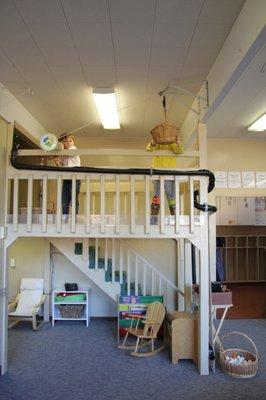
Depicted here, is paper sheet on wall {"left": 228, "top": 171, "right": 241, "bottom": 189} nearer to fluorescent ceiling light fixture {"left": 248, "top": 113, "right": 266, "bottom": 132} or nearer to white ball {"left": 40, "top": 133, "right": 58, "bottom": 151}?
fluorescent ceiling light fixture {"left": 248, "top": 113, "right": 266, "bottom": 132}

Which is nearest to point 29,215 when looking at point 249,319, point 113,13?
point 113,13

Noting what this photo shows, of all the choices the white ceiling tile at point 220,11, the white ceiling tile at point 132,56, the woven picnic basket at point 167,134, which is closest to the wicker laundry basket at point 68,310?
the woven picnic basket at point 167,134

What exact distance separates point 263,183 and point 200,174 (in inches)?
113

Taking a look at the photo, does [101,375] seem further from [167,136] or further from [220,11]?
[220,11]

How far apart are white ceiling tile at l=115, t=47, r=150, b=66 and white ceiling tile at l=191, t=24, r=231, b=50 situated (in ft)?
1.63

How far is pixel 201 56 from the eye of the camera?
3379 millimetres

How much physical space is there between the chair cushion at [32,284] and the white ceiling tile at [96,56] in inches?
146

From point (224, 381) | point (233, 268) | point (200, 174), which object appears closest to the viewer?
point (224, 381)

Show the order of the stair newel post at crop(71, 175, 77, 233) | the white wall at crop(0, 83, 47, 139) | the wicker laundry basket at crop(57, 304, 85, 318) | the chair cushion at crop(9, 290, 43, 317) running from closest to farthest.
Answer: the stair newel post at crop(71, 175, 77, 233) < the white wall at crop(0, 83, 47, 139) < the chair cushion at crop(9, 290, 43, 317) < the wicker laundry basket at crop(57, 304, 85, 318)

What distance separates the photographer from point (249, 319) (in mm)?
5590

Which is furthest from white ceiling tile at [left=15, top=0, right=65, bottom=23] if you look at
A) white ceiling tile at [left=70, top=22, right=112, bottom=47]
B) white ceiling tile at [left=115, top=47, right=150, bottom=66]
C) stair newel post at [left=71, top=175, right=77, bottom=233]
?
stair newel post at [left=71, top=175, right=77, bottom=233]

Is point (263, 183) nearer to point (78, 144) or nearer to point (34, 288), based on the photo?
point (78, 144)

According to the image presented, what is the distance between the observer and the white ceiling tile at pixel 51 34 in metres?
2.89

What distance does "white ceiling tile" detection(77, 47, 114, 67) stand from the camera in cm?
327
